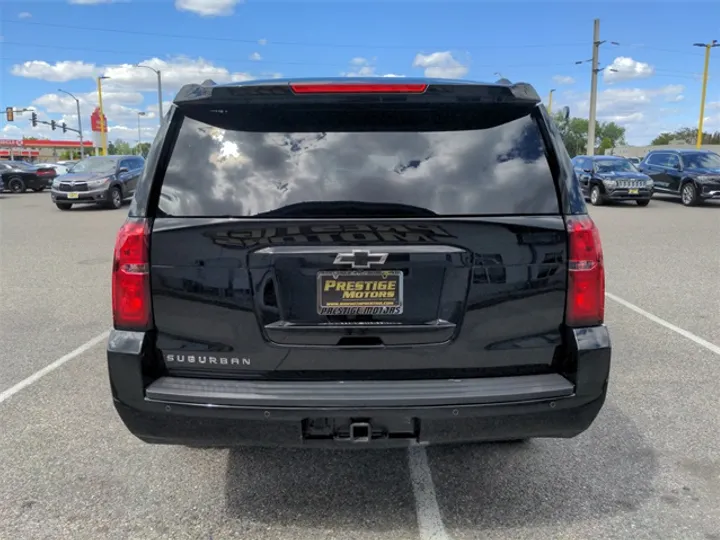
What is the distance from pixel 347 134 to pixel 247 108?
442 mm

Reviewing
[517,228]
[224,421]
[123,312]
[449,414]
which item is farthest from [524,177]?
[123,312]

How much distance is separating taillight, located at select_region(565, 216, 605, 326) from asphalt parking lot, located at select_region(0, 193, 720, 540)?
1.05 meters

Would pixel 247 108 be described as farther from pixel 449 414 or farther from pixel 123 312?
pixel 449 414

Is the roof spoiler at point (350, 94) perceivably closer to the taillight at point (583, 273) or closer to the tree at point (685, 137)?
the taillight at point (583, 273)

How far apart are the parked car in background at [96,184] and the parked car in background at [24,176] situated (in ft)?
38.1

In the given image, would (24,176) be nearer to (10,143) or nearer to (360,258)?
(360,258)

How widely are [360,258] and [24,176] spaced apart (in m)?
32.5

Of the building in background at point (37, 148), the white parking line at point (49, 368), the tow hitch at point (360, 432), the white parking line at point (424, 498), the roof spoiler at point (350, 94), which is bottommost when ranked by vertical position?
the white parking line at point (424, 498)

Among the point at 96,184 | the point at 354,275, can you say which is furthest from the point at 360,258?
the point at 96,184

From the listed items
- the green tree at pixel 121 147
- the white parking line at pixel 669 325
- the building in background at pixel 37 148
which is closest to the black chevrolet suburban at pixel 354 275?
the white parking line at pixel 669 325

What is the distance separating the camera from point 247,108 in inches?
102

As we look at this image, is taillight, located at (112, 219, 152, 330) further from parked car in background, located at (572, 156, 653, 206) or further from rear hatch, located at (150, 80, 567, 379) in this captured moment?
parked car in background, located at (572, 156, 653, 206)

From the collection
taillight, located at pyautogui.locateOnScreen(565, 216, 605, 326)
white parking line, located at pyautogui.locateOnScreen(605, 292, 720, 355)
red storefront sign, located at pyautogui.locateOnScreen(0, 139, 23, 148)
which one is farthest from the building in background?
taillight, located at pyautogui.locateOnScreen(565, 216, 605, 326)

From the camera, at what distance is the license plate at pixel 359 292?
97.0 inches
